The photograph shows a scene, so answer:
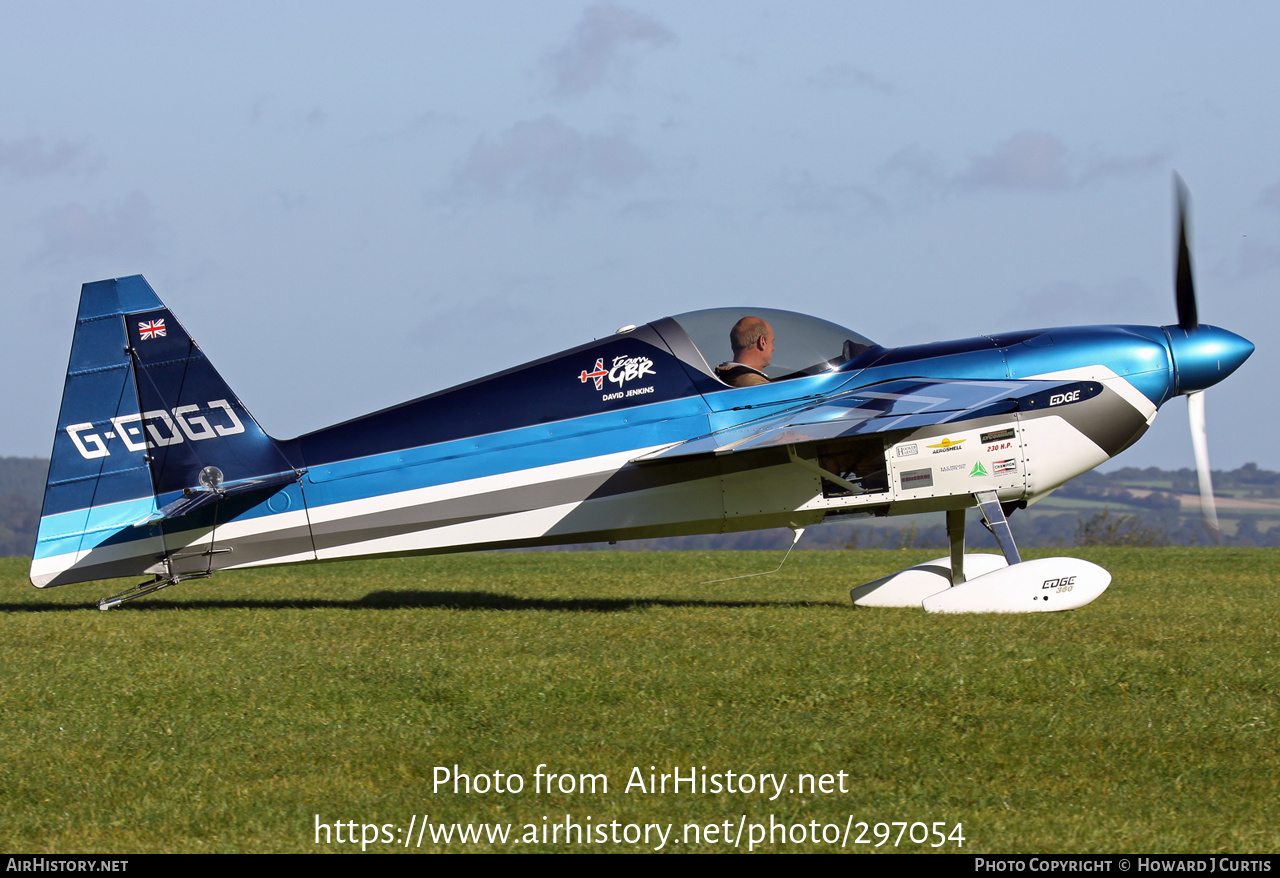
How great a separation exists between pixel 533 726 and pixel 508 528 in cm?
428

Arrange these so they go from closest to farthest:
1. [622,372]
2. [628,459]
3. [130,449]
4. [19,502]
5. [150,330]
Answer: [628,459], [622,372], [130,449], [150,330], [19,502]

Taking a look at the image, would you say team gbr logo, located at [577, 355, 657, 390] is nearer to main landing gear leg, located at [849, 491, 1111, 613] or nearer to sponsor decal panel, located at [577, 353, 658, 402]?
sponsor decal panel, located at [577, 353, 658, 402]

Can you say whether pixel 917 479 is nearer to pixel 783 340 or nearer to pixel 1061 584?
pixel 1061 584

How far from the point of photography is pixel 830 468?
10.3 metres

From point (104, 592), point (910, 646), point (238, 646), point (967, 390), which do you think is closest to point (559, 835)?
point (910, 646)

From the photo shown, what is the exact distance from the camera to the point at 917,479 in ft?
33.3

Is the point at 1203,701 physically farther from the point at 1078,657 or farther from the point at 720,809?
the point at 720,809

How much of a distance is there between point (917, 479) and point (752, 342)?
1.88 m

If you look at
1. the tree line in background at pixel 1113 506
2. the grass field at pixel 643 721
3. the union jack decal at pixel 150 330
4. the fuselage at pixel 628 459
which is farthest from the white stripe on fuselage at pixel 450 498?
the tree line in background at pixel 1113 506

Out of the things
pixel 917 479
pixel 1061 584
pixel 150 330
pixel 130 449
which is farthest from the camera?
pixel 150 330

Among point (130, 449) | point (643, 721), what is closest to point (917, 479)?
point (643, 721)

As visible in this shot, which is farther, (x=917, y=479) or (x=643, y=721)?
(x=917, y=479)

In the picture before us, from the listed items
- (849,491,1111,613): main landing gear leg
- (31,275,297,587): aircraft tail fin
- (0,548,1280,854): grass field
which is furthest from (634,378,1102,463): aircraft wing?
(31,275,297,587): aircraft tail fin

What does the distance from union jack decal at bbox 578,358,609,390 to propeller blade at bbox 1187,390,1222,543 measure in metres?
5.34
